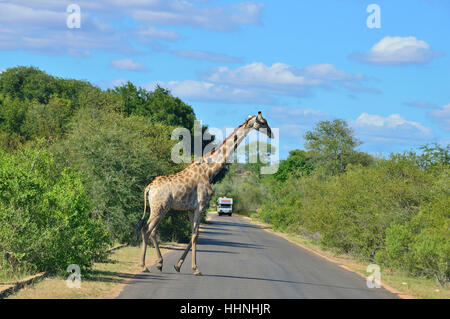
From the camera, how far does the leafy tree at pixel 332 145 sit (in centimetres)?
6875

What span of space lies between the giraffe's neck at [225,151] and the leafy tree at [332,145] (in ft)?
159

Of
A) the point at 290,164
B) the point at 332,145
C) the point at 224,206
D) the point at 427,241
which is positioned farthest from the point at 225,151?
the point at 224,206

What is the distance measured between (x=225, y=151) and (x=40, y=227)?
628cm

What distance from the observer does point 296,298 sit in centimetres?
1375

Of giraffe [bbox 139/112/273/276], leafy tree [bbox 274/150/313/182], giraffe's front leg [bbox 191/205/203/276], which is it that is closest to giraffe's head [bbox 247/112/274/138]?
giraffe [bbox 139/112/273/276]

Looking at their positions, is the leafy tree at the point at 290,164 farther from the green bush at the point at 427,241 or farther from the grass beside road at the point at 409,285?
the grass beside road at the point at 409,285

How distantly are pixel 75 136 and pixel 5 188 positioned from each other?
1362cm

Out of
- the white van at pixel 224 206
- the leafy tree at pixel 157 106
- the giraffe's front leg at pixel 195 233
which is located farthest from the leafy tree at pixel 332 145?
the giraffe's front leg at pixel 195 233

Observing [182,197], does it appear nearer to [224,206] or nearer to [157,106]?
[157,106]

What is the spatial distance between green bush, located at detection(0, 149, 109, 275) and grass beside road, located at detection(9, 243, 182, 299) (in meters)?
0.75

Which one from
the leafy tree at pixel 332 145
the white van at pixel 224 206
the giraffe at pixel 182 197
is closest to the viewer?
the giraffe at pixel 182 197

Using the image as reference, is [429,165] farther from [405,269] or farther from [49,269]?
[49,269]

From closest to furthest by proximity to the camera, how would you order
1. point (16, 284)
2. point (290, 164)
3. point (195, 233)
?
point (16, 284)
point (195, 233)
point (290, 164)

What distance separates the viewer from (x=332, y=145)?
69.3 metres
